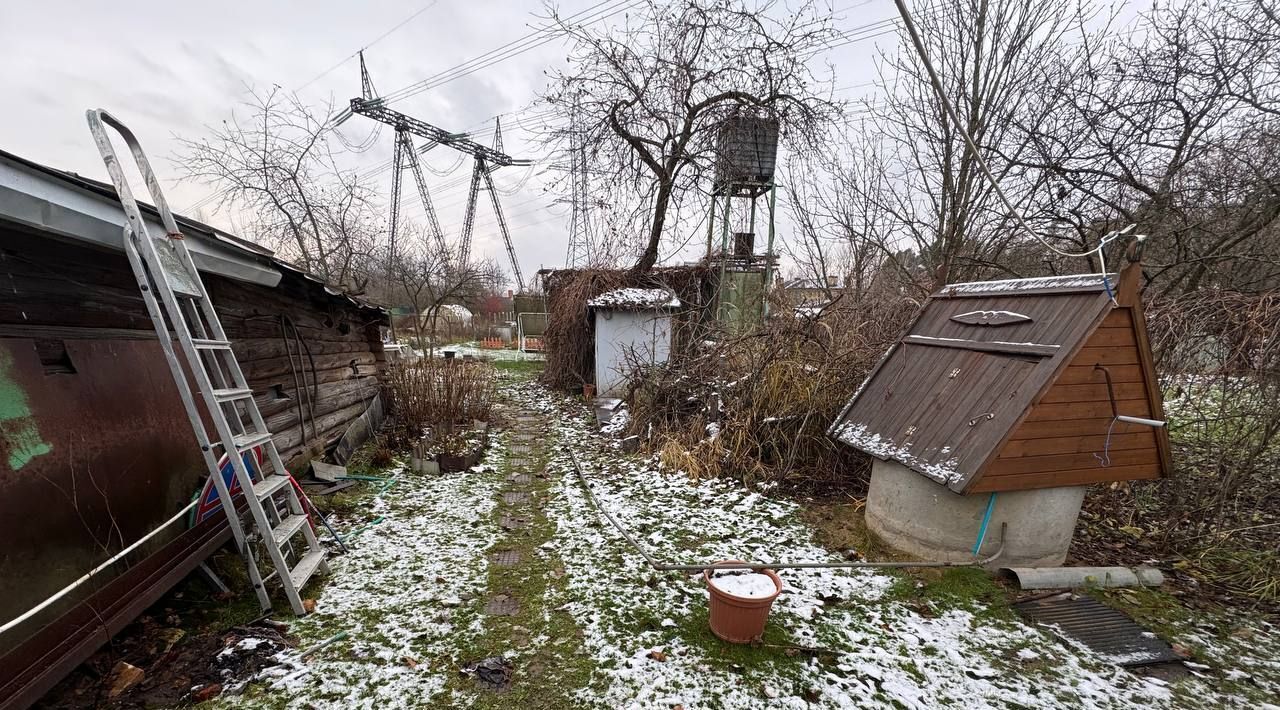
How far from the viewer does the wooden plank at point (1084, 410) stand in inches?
120

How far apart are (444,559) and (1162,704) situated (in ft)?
15.3

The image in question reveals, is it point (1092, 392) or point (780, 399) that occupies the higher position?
point (1092, 392)

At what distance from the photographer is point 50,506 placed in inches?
86.7

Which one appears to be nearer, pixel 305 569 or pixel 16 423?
pixel 16 423

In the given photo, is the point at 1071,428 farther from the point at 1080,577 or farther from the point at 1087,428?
the point at 1080,577

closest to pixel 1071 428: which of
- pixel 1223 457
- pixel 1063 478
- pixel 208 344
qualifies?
pixel 1063 478

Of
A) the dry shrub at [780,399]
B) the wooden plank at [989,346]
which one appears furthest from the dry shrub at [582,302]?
the wooden plank at [989,346]

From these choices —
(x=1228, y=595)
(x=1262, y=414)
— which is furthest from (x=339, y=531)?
(x=1262, y=414)

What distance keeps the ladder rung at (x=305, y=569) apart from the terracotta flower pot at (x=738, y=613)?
2713mm

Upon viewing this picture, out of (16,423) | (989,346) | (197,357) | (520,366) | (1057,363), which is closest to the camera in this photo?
(16,423)

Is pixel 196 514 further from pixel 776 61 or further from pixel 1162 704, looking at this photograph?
pixel 776 61

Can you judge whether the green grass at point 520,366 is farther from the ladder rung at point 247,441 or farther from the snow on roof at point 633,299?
the ladder rung at point 247,441

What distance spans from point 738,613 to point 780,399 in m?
3.25

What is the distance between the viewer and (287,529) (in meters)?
2.91
